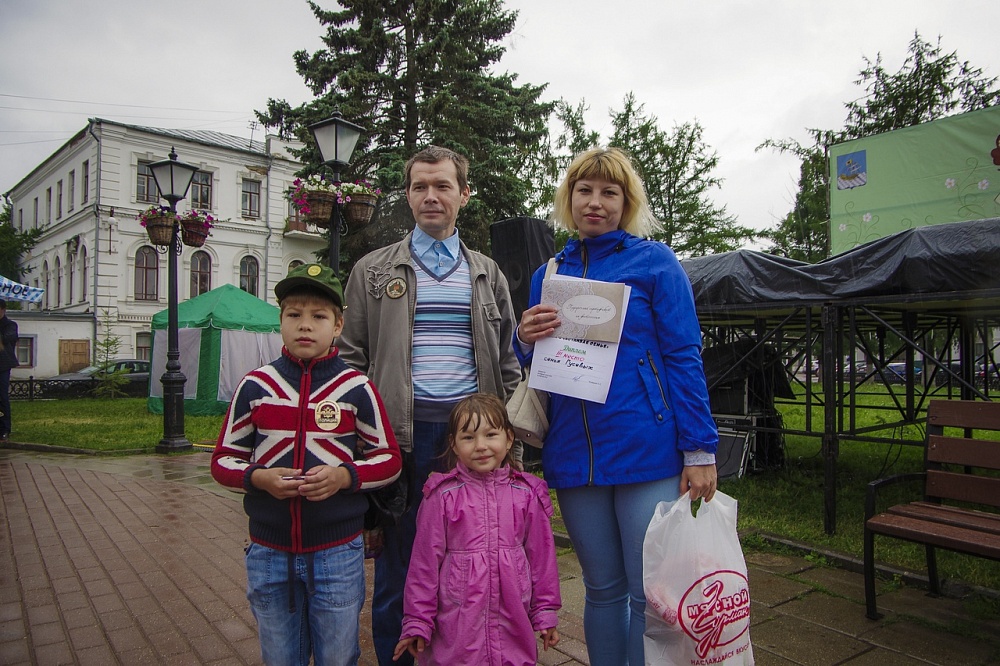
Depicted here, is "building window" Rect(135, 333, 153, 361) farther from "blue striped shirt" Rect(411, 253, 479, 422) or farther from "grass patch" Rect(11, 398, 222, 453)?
"blue striped shirt" Rect(411, 253, 479, 422)

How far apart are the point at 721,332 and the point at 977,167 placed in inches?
151

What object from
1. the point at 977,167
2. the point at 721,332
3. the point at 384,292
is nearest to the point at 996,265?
the point at 977,167

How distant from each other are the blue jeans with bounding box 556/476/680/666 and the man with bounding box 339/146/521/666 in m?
0.57

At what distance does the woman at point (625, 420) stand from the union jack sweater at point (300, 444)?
0.64 meters

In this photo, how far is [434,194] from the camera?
8.23 feet

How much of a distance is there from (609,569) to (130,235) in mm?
31927

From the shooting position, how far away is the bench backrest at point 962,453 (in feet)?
11.8

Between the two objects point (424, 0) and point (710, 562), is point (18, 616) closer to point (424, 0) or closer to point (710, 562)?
point (710, 562)

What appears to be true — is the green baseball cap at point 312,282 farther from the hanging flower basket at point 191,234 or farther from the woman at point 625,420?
the hanging flower basket at point 191,234

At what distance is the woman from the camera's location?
211cm

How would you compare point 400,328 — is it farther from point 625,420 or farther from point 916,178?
point 916,178

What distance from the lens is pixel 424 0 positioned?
17.9 m

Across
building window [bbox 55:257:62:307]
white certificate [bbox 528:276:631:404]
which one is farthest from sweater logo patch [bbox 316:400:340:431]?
building window [bbox 55:257:62:307]

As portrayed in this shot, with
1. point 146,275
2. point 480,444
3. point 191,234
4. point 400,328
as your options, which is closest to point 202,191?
point 146,275
